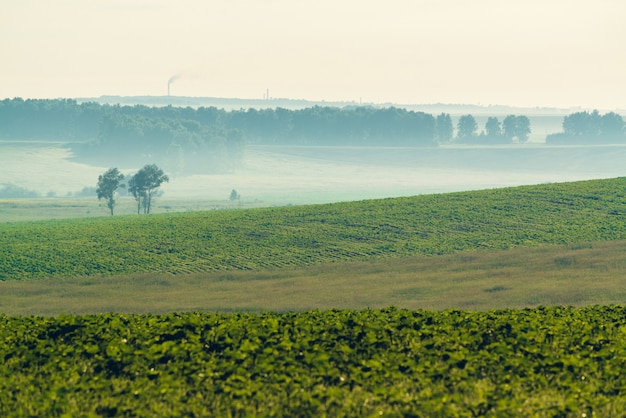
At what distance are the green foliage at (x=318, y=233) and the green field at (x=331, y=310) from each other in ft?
0.80

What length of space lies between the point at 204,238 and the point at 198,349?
4609cm

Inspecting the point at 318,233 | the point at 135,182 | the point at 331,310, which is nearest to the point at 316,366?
the point at 331,310

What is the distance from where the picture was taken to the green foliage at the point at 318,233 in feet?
192

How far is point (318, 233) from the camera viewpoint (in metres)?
65.1

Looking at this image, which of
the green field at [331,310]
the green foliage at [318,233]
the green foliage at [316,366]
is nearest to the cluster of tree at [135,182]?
the green foliage at [318,233]

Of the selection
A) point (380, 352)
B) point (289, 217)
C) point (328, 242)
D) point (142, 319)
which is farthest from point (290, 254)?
point (380, 352)

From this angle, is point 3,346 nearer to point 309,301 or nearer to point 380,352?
point 380,352

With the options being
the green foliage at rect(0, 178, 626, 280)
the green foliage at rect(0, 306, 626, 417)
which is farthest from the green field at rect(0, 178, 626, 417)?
the green foliage at rect(0, 178, 626, 280)

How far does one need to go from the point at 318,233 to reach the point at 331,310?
1630 inches

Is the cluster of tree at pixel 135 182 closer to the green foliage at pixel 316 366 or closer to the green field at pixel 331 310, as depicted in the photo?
the green field at pixel 331 310

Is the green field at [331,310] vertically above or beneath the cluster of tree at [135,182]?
beneath

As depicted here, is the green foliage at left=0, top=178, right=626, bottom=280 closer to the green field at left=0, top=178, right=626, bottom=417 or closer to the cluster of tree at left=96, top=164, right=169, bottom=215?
the green field at left=0, top=178, right=626, bottom=417

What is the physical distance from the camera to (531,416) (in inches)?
622

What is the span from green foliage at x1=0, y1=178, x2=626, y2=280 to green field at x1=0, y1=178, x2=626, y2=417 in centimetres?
24
